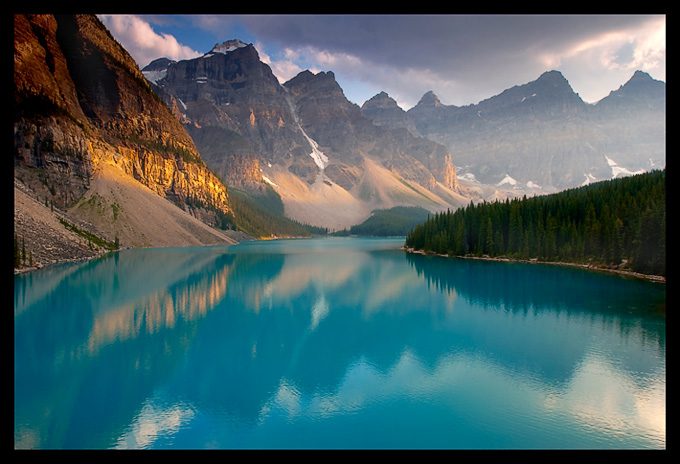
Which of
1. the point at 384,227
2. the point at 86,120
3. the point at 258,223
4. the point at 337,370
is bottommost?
the point at 337,370

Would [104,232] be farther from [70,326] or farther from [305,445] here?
[305,445]

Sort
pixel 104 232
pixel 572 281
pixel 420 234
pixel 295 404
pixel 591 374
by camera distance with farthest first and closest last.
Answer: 1. pixel 420 234
2. pixel 104 232
3. pixel 572 281
4. pixel 591 374
5. pixel 295 404

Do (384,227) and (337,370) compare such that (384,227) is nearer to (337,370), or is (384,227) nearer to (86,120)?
(86,120)

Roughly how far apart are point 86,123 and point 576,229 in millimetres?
94427

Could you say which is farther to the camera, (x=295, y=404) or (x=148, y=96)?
(x=148, y=96)

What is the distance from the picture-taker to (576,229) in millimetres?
50531

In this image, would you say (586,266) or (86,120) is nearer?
(586,266)

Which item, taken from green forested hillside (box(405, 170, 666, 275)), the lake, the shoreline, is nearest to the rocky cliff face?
the lake

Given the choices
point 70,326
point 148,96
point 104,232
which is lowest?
point 70,326

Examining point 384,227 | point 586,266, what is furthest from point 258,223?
point 586,266

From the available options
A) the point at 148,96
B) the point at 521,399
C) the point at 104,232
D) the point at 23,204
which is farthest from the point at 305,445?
the point at 148,96

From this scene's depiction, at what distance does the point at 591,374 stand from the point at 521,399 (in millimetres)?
3988

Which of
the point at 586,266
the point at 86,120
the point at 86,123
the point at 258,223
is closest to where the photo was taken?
the point at 586,266
